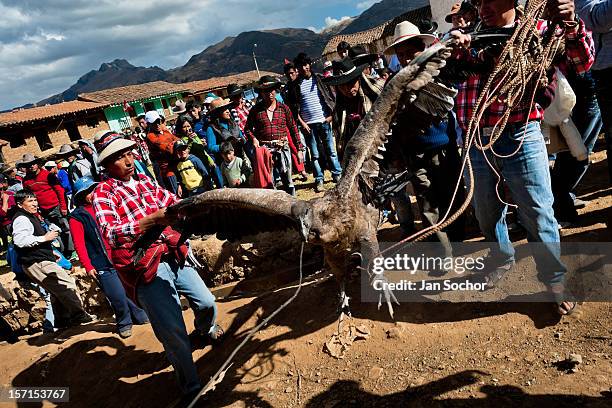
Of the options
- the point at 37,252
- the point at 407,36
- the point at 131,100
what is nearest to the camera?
the point at 407,36

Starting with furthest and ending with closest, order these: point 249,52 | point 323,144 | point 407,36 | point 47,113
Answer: point 249,52, point 47,113, point 323,144, point 407,36

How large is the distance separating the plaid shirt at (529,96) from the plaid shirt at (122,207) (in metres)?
2.89

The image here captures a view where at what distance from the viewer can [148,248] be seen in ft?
11.5

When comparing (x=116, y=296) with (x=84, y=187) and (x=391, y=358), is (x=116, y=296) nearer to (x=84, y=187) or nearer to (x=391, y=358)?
(x=84, y=187)

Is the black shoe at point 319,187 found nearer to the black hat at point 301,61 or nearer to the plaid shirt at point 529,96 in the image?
the black hat at point 301,61

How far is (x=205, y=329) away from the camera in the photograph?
468cm

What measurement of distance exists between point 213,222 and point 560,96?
3.57m

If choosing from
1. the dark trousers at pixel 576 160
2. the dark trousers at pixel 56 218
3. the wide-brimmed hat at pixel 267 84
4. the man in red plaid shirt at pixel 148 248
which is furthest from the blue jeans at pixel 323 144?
the dark trousers at pixel 56 218

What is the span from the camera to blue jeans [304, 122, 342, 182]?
26.2 feet

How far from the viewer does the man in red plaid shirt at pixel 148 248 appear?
130 inches

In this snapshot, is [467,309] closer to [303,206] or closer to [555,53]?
[303,206]

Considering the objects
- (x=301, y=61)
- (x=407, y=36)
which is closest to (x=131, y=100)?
(x=301, y=61)

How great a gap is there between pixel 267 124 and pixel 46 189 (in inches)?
227

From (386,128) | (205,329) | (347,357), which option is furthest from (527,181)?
(205,329)
